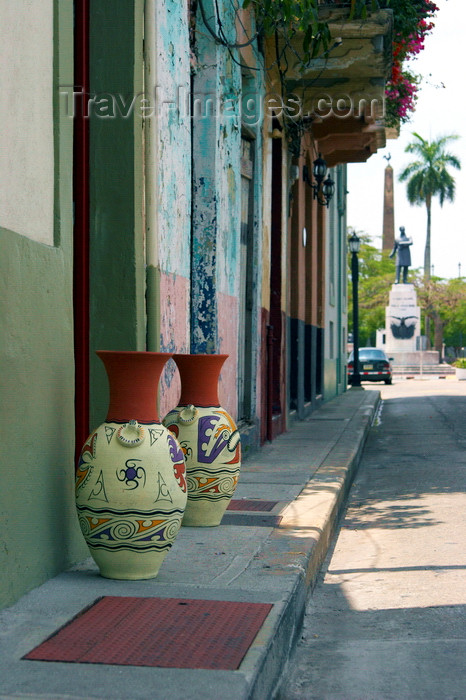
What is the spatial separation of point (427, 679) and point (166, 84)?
13.7 feet

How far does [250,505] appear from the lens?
6645 mm

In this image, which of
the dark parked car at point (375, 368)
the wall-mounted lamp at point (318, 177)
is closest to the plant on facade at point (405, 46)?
the wall-mounted lamp at point (318, 177)

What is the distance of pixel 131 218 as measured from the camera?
216 inches

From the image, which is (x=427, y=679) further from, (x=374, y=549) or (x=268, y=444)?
(x=268, y=444)

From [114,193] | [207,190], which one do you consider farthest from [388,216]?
[114,193]

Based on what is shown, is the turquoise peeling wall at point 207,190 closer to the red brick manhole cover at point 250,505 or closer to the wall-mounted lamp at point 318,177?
the red brick manhole cover at point 250,505

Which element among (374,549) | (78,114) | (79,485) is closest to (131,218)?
(78,114)

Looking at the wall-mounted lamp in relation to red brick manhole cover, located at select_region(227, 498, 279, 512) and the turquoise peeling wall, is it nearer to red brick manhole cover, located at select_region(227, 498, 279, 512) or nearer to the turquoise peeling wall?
the turquoise peeling wall

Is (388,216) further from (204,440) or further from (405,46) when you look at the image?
(204,440)

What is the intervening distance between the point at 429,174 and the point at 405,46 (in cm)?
5459

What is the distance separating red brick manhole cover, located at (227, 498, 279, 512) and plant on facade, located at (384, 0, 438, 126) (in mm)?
5953

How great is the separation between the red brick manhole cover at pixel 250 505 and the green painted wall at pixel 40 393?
1870mm

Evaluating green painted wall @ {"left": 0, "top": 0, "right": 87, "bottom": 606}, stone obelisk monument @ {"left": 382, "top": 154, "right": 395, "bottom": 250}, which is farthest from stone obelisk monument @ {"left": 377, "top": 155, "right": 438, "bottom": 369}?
green painted wall @ {"left": 0, "top": 0, "right": 87, "bottom": 606}

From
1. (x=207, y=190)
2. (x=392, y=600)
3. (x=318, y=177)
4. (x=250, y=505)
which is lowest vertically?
(x=392, y=600)
